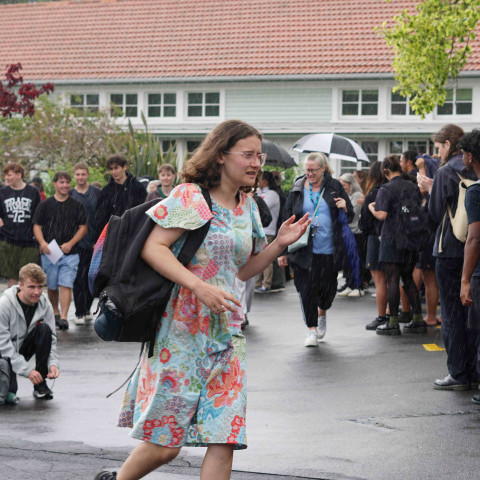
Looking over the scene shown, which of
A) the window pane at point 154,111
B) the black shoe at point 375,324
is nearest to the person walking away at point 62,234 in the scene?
the black shoe at point 375,324

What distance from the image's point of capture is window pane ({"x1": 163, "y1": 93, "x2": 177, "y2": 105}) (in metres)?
35.6

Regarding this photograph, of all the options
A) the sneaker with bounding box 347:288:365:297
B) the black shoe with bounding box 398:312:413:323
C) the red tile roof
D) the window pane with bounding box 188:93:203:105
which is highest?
the red tile roof

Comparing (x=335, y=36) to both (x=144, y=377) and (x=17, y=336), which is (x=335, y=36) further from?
(x=144, y=377)

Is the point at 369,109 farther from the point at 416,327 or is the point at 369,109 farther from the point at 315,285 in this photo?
the point at 315,285

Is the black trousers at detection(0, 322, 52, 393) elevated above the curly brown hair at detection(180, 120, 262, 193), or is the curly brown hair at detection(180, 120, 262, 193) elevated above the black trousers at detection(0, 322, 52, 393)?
the curly brown hair at detection(180, 120, 262, 193)

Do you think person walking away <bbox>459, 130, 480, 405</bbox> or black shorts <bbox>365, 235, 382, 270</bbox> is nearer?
person walking away <bbox>459, 130, 480, 405</bbox>

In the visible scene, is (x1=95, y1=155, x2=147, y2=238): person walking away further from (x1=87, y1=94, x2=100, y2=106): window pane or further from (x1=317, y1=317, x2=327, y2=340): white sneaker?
(x1=87, y1=94, x2=100, y2=106): window pane

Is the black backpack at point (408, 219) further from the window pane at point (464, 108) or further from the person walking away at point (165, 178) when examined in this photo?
the window pane at point (464, 108)

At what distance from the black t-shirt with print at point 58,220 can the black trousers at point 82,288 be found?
55cm

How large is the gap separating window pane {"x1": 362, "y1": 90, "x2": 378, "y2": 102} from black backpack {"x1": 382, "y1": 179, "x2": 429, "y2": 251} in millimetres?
22179

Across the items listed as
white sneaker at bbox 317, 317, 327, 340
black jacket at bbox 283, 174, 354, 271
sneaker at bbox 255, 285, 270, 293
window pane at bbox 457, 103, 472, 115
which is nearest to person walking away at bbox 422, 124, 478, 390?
black jacket at bbox 283, 174, 354, 271

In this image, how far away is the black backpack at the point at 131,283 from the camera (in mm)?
4129

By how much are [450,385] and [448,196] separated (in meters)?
1.54

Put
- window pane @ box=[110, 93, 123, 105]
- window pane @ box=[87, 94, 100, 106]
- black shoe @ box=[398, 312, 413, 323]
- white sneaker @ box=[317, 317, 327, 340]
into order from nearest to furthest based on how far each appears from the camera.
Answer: white sneaker @ box=[317, 317, 327, 340], black shoe @ box=[398, 312, 413, 323], window pane @ box=[110, 93, 123, 105], window pane @ box=[87, 94, 100, 106]
